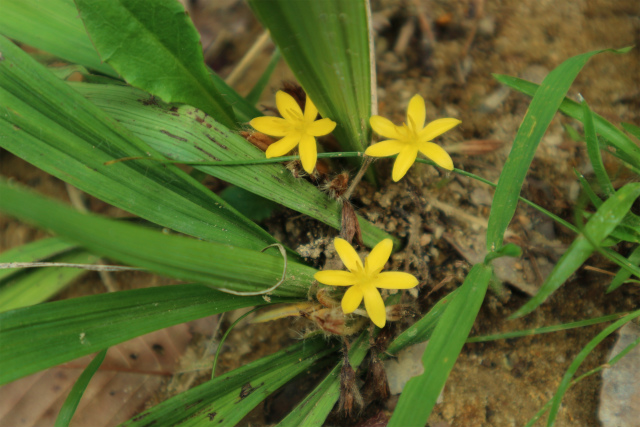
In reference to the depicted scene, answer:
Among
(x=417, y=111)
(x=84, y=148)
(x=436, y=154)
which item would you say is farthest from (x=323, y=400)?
(x=84, y=148)

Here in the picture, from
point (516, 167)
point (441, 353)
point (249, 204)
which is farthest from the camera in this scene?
point (249, 204)

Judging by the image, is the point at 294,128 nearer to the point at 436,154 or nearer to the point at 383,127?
the point at 383,127

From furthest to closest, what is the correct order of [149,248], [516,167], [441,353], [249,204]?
[249,204], [516,167], [441,353], [149,248]


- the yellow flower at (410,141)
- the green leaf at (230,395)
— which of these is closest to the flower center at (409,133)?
the yellow flower at (410,141)

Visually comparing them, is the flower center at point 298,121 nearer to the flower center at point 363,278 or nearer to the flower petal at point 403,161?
the flower petal at point 403,161

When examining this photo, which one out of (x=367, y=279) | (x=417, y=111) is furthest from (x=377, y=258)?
(x=417, y=111)

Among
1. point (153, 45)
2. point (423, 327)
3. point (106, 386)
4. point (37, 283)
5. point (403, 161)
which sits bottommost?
point (106, 386)

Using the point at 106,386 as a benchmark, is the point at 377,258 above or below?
above

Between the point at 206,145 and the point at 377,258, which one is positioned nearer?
the point at 377,258
